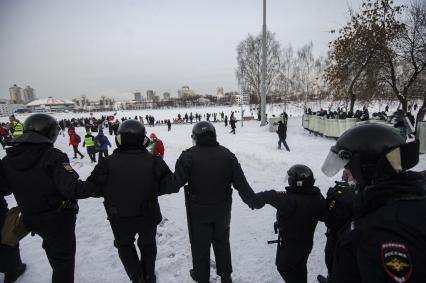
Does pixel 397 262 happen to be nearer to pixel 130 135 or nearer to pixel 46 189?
pixel 130 135

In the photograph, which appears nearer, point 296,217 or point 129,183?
point 296,217

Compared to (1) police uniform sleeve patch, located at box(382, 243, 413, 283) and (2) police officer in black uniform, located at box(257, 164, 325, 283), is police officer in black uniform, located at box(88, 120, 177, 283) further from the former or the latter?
(1) police uniform sleeve patch, located at box(382, 243, 413, 283)

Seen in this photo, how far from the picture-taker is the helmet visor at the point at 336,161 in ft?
5.01

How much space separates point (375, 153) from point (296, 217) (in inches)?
55.0

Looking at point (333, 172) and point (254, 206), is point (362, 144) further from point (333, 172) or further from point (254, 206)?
point (254, 206)

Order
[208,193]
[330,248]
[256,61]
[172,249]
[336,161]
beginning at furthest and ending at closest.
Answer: [256,61], [172,249], [208,193], [330,248], [336,161]

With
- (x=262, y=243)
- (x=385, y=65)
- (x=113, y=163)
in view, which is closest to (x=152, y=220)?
(x=113, y=163)

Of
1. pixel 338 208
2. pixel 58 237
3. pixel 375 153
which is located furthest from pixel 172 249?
pixel 375 153

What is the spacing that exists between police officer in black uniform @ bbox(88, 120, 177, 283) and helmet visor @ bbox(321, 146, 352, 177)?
1.73 m

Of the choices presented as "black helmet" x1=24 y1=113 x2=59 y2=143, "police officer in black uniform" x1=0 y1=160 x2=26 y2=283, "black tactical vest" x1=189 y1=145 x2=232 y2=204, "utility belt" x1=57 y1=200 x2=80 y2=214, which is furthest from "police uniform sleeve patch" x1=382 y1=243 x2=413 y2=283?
"police officer in black uniform" x1=0 y1=160 x2=26 y2=283

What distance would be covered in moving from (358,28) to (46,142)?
15.0m

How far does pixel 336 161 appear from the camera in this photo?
5.43ft

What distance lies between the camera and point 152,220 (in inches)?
113

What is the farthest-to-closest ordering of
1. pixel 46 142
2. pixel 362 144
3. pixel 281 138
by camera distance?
1. pixel 281 138
2. pixel 46 142
3. pixel 362 144
